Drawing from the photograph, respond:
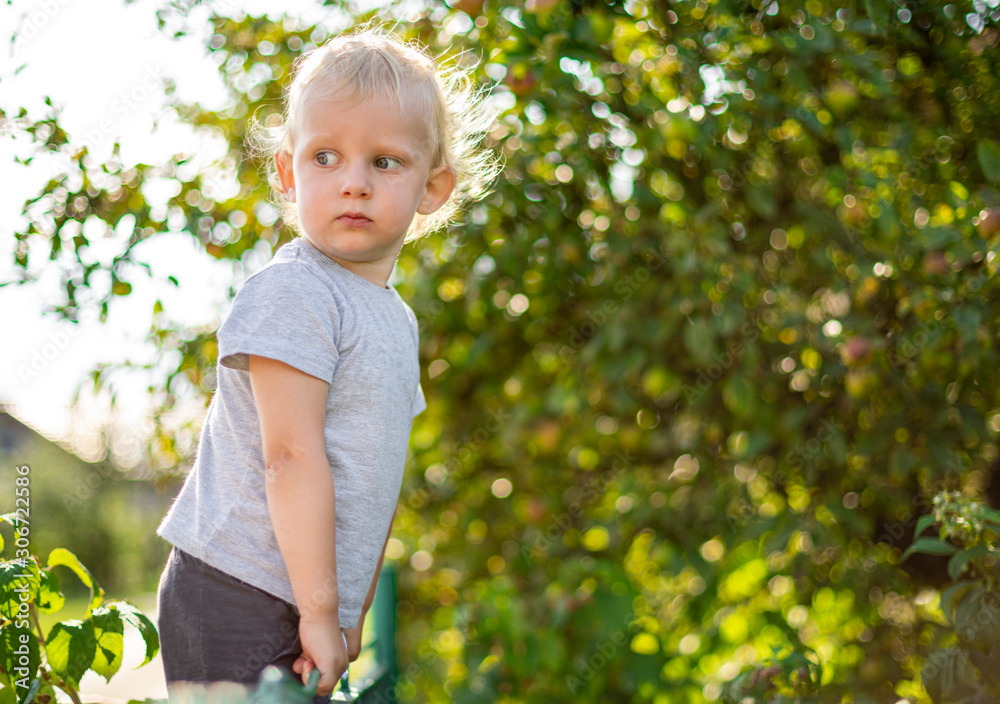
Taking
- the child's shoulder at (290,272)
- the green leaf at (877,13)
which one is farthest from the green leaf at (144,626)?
the green leaf at (877,13)

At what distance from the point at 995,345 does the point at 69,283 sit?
169cm

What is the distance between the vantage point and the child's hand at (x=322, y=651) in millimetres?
813

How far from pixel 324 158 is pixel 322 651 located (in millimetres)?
557

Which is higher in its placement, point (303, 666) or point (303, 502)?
point (303, 502)

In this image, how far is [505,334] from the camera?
179cm

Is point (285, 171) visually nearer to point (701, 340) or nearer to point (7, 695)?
point (7, 695)

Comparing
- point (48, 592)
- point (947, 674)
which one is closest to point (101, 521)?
point (48, 592)

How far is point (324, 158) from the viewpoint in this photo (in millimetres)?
916

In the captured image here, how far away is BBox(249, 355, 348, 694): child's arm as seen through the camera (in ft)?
2.66

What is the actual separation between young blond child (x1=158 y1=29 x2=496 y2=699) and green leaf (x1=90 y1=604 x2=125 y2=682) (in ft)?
0.15

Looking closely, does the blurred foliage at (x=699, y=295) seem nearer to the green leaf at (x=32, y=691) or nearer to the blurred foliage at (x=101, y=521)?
the green leaf at (x=32, y=691)

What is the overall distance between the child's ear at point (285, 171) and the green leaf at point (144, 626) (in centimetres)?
55

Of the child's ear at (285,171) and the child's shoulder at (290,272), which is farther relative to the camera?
the child's ear at (285,171)

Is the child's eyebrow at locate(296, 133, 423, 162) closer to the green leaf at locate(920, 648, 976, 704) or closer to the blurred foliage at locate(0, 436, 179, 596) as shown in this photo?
the green leaf at locate(920, 648, 976, 704)
